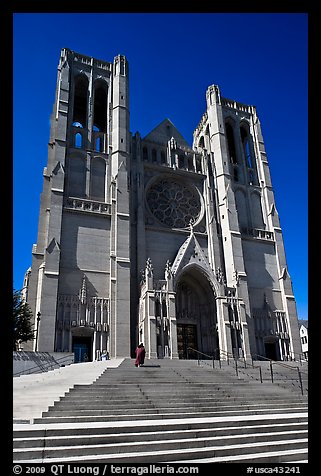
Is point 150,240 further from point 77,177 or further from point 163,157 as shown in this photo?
point 163,157

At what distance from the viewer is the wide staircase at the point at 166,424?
20.4ft

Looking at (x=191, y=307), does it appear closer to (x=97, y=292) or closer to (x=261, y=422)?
(x=97, y=292)

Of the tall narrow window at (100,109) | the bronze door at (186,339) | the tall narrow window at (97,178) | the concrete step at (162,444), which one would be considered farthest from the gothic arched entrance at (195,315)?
the concrete step at (162,444)

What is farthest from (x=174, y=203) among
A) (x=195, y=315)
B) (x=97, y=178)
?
(x=195, y=315)

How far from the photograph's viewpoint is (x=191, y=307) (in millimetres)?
27469

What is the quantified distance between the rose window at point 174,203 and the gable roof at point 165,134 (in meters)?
4.79

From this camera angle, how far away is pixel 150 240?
28.1m

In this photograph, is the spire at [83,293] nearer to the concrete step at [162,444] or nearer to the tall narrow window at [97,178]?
the tall narrow window at [97,178]

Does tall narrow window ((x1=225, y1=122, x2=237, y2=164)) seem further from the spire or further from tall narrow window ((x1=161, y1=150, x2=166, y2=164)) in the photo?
the spire
